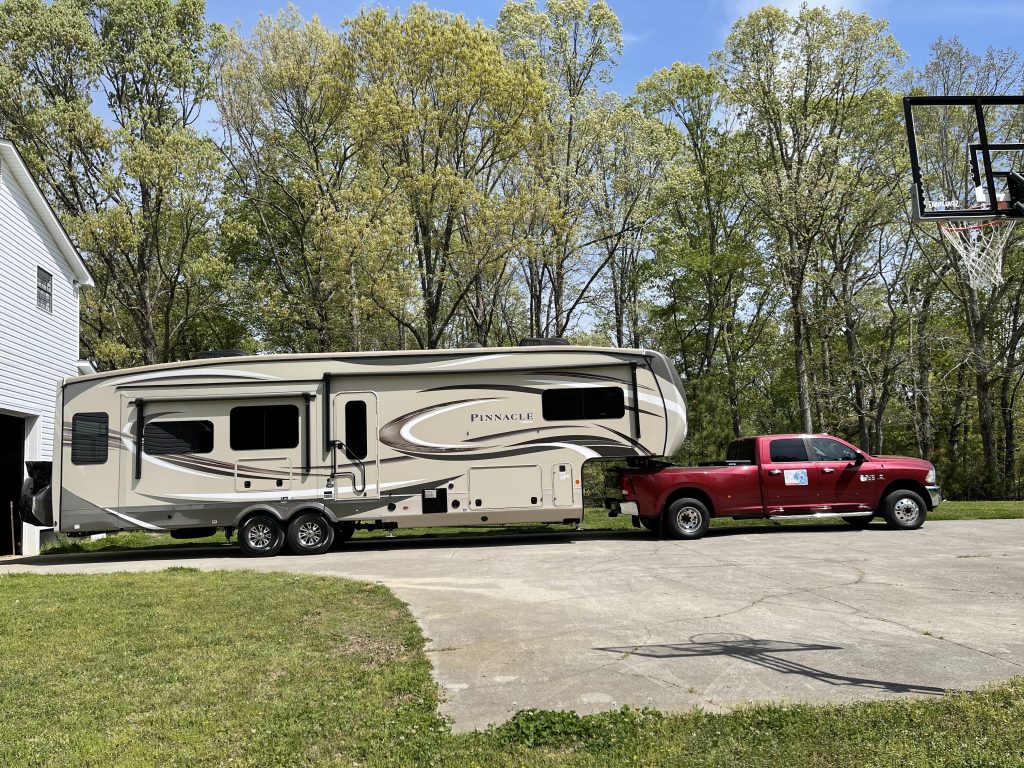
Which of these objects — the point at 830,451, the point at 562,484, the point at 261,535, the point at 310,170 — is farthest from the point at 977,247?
the point at 310,170

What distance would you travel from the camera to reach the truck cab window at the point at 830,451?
14691mm

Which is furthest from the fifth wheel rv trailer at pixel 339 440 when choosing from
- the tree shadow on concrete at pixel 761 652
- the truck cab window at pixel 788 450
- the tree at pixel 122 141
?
the tree at pixel 122 141

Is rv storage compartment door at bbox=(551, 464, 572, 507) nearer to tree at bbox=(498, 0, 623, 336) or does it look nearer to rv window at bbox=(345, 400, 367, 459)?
rv window at bbox=(345, 400, 367, 459)

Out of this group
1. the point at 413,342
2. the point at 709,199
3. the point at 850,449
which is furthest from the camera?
the point at 709,199

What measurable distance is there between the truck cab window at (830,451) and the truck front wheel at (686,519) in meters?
2.37

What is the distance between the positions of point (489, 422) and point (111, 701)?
9254mm

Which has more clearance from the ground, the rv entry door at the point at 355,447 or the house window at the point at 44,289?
the house window at the point at 44,289

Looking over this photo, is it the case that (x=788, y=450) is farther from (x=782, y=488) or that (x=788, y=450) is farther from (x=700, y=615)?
(x=700, y=615)

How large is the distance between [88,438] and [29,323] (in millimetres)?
4898

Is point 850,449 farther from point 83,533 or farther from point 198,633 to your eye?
point 83,533

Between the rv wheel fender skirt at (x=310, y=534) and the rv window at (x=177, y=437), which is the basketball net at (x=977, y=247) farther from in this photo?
the rv window at (x=177, y=437)

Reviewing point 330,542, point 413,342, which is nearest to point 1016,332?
point 413,342

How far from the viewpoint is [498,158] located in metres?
25.8

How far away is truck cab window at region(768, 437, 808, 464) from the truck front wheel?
165 cm
